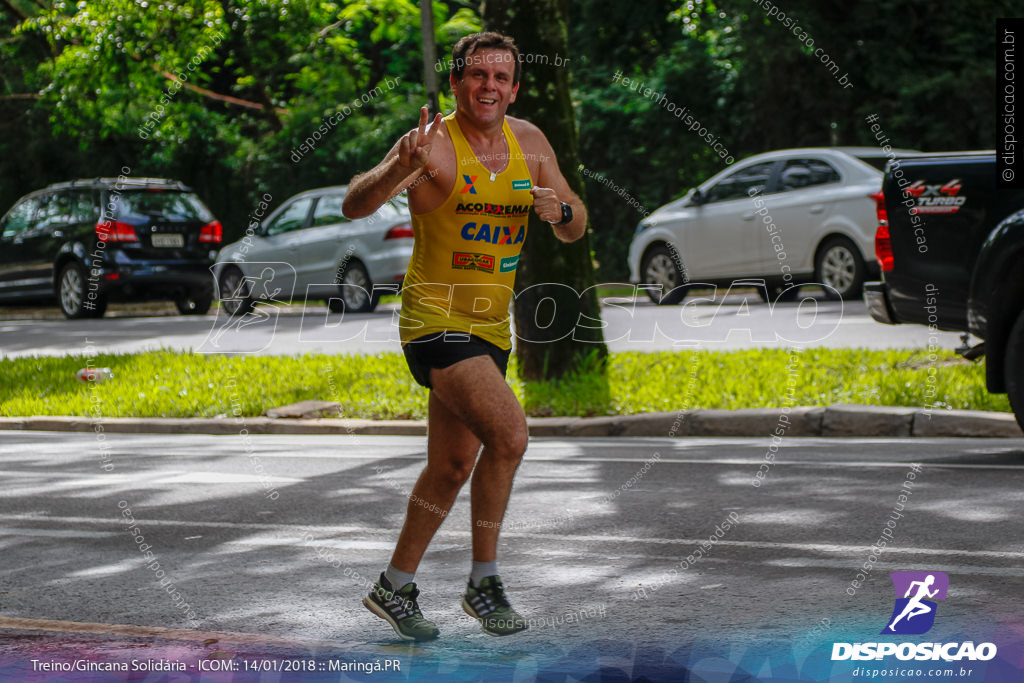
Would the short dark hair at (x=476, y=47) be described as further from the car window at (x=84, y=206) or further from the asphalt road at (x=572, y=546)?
the car window at (x=84, y=206)

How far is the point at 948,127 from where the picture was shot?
853 inches

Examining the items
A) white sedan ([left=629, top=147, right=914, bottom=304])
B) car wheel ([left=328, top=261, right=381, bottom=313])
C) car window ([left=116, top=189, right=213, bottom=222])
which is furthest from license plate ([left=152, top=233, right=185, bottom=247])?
white sedan ([left=629, top=147, right=914, bottom=304])

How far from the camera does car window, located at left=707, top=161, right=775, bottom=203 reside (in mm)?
16922

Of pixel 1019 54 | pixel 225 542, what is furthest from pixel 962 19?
pixel 225 542

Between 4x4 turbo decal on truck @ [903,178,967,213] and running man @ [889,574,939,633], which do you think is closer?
running man @ [889,574,939,633]

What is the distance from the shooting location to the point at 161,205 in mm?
19922

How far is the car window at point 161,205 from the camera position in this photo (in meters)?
19.7

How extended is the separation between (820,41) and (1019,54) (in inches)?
338

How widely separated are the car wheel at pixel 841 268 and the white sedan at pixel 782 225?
11mm

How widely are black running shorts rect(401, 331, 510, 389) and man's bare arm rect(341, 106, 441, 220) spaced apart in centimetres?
45

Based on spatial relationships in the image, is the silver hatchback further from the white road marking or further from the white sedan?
the white road marking

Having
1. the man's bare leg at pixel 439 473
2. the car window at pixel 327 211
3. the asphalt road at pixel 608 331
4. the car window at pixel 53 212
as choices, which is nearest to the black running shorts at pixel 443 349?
the man's bare leg at pixel 439 473

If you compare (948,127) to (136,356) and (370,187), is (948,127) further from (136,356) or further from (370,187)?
(370,187)

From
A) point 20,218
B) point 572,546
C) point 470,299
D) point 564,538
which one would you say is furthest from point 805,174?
point 470,299
